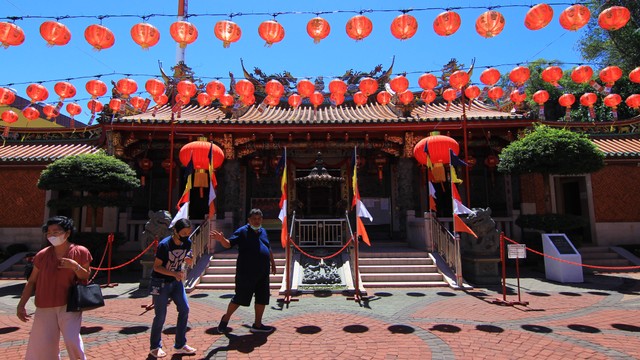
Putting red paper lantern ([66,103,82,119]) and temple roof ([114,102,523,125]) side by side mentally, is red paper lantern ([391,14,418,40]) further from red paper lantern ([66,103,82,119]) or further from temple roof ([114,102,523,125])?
red paper lantern ([66,103,82,119])

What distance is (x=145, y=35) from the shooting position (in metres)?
7.07

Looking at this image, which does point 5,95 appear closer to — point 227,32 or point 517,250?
point 227,32

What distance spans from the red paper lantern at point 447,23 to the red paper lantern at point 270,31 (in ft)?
10.2

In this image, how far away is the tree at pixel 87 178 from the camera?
854 cm

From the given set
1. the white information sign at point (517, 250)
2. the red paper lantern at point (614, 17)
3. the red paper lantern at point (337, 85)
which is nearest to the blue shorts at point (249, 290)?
the white information sign at point (517, 250)

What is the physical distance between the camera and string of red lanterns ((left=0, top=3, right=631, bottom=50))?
249 inches

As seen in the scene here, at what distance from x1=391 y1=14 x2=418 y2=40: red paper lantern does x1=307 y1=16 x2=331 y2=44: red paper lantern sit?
1.33m

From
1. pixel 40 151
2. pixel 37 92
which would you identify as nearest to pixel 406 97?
pixel 37 92

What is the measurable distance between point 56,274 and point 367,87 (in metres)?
10.5

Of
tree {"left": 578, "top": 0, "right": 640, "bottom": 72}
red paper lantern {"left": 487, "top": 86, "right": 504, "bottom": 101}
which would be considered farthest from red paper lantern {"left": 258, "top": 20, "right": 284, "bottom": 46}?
tree {"left": 578, "top": 0, "right": 640, "bottom": 72}

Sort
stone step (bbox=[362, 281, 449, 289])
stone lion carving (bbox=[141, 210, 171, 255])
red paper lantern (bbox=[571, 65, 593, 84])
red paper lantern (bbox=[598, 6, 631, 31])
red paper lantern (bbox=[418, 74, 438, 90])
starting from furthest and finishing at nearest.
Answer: red paper lantern (bbox=[418, 74, 438, 90]), red paper lantern (bbox=[571, 65, 593, 84]), stone lion carving (bbox=[141, 210, 171, 255]), stone step (bbox=[362, 281, 449, 289]), red paper lantern (bbox=[598, 6, 631, 31])

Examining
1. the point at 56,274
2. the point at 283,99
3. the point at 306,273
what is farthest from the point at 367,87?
the point at 56,274

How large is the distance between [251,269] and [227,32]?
5091 millimetres

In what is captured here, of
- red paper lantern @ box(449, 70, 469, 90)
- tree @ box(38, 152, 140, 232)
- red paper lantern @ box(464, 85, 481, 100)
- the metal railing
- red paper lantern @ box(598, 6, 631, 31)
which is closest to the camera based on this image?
red paper lantern @ box(598, 6, 631, 31)
